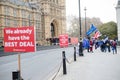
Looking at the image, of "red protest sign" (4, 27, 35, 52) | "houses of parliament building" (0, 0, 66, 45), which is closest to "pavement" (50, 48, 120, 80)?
"red protest sign" (4, 27, 35, 52)

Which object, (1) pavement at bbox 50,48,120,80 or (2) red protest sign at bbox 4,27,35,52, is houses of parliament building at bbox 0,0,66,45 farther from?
(2) red protest sign at bbox 4,27,35,52

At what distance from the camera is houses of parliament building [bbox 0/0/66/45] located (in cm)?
8219

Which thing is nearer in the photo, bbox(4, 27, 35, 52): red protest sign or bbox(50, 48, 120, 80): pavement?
bbox(4, 27, 35, 52): red protest sign

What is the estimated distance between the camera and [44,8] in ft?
376

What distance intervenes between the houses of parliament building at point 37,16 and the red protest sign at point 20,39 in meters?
63.1

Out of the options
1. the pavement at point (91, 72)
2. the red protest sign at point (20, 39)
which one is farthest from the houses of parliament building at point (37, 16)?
the red protest sign at point (20, 39)

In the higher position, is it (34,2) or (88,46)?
(34,2)

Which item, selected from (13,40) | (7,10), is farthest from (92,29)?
(7,10)

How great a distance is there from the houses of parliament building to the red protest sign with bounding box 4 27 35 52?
207 ft

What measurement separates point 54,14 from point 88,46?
8764 centimetres

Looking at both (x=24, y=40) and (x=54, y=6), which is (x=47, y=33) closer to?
(x=54, y=6)

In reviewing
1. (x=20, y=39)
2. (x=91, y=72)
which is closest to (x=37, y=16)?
(x=91, y=72)

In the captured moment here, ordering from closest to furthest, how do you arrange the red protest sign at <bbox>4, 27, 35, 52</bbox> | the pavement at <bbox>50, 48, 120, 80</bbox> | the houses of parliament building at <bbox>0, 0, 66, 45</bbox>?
the red protest sign at <bbox>4, 27, 35, 52</bbox>, the pavement at <bbox>50, 48, 120, 80</bbox>, the houses of parliament building at <bbox>0, 0, 66, 45</bbox>

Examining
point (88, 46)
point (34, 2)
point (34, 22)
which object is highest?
point (34, 2)
